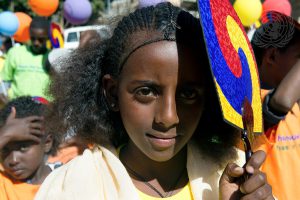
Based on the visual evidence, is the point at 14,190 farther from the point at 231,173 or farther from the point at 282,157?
the point at 231,173

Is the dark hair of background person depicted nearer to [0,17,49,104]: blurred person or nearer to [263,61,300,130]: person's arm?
[263,61,300,130]: person's arm

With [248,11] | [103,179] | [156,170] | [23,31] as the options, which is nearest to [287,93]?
[156,170]

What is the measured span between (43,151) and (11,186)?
39 centimetres

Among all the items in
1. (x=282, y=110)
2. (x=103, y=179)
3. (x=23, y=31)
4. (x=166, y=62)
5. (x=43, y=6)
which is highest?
(x=166, y=62)

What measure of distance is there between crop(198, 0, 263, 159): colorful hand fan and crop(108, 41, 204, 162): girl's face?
0.16m

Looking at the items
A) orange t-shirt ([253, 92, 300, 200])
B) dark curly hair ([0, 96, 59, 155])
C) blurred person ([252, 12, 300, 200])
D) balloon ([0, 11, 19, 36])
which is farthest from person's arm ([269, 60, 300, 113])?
balloon ([0, 11, 19, 36])

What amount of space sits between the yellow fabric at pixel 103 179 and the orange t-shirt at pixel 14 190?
90 centimetres

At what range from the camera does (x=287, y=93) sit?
205cm

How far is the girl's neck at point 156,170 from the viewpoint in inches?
61.4

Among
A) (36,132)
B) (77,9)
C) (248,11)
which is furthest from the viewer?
(77,9)

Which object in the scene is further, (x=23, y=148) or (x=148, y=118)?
(x=23, y=148)

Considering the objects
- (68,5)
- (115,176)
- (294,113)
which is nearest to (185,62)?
(115,176)

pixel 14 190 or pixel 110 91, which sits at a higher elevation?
pixel 110 91

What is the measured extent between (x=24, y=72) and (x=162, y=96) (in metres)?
3.51
